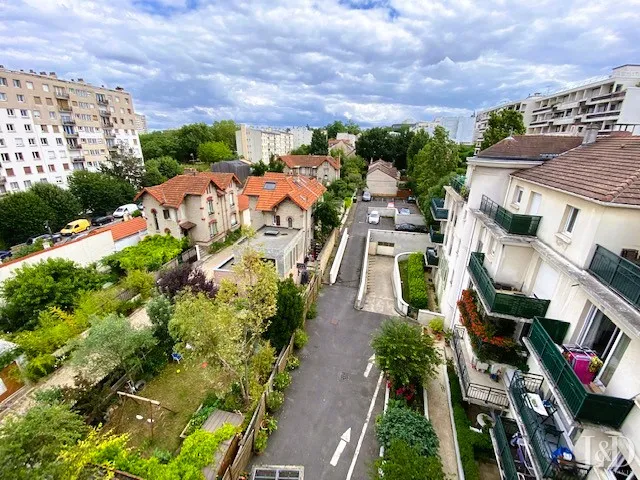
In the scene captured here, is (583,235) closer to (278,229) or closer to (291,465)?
(291,465)

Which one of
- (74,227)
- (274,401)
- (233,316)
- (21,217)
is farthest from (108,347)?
(21,217)

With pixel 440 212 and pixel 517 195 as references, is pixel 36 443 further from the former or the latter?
pixel 440 212

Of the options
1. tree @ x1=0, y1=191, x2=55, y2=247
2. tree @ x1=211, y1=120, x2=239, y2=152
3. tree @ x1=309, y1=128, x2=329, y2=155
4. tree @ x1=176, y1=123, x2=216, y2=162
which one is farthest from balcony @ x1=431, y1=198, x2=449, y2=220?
tree @ x1=211, y1=120, x2=239, y2=152

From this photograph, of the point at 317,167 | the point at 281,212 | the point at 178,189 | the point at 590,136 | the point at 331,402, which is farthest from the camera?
the point at 317,167

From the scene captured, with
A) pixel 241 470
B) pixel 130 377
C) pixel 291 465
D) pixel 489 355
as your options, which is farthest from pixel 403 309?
pixel 130 377

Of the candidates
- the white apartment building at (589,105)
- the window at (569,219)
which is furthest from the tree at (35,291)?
the white apartment building at (589,105)

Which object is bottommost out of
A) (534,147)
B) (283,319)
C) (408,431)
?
(408,431)

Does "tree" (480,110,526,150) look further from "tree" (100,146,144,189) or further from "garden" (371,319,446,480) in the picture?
"tree" (100,146,144,189)
